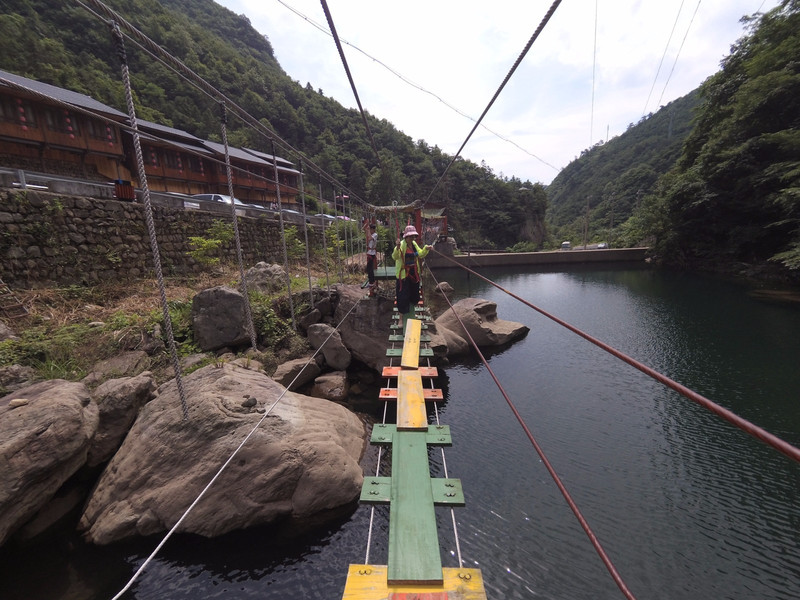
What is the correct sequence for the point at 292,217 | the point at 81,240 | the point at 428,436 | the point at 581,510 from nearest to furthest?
the point at 428,436
the point at 581,510
the point at 81,240
the point at 292,217

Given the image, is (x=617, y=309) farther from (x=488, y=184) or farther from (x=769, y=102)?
(x=488, y=184)

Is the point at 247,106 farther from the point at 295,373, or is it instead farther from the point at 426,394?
the point at 426,394

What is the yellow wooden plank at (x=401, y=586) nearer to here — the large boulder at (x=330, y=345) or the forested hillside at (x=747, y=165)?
the large boulder at (x=330, y=345)

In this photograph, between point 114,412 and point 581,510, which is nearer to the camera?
point 114,412

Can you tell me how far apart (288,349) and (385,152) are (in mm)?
55206

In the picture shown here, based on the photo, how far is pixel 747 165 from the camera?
1576 centimetres

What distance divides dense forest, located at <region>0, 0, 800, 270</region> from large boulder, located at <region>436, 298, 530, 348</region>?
15.7 ft

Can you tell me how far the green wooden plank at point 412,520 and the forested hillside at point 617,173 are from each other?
3890 centimetres

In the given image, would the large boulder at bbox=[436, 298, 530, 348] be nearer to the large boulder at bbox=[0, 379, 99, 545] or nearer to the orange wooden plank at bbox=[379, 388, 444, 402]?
the orange wooden plank at bbox=[379, 388, 444, 402]

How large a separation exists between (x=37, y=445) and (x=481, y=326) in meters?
8.99

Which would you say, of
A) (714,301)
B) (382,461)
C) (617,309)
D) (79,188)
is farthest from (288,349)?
(714,301)

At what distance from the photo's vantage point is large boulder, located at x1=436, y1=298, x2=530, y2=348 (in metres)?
9.84

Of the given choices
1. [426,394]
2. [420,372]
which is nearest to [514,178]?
[420,372]

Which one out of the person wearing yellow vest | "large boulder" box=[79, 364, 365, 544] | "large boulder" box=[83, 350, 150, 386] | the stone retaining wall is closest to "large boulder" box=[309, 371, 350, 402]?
the person wearing yellow vest
